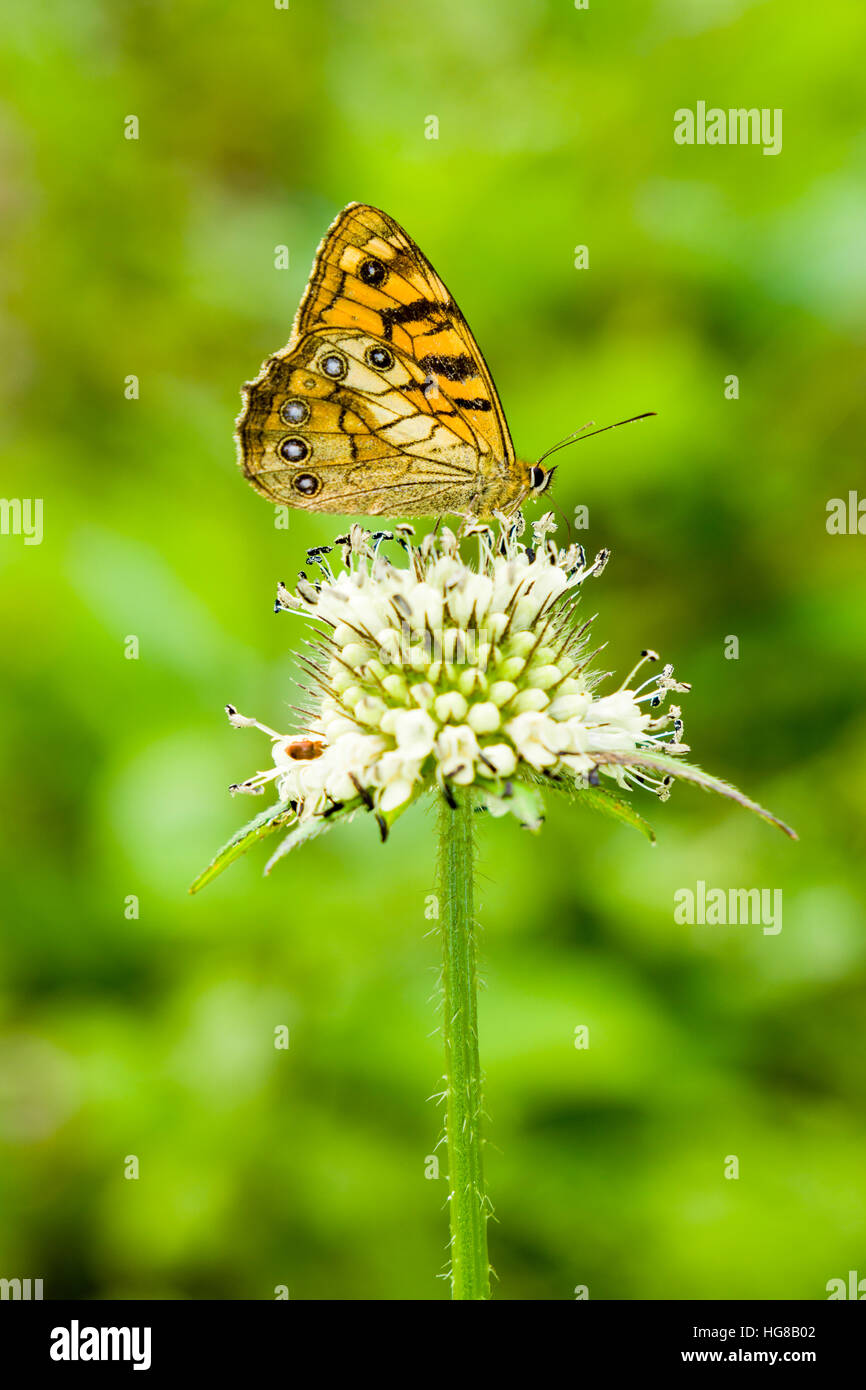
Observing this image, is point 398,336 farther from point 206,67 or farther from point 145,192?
point 206,67

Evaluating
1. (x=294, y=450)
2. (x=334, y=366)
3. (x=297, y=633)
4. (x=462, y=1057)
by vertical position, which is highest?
(x=334, y=366)

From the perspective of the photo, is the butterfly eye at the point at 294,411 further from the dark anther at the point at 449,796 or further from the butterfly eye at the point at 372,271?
the dark anther at the point at 449,796

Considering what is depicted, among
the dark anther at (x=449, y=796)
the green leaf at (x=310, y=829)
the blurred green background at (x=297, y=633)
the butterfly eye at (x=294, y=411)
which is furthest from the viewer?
the blurred green background at (x=297, y=633)

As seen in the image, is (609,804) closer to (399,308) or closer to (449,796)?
(449,796)

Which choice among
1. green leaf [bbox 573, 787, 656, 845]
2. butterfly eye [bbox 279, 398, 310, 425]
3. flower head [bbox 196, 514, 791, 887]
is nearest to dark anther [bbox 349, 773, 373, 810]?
flower head [bbox 196, 514, 791, 887]

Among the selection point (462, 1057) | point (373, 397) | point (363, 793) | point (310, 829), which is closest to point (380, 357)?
point (373, 397)

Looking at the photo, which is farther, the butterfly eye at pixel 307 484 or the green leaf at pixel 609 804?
the butterfly eye at pixel 307 484

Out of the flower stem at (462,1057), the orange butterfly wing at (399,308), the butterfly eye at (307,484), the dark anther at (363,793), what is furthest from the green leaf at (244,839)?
the orange butterfly wing at (399,308)

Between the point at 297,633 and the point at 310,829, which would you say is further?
the point at 297,633
